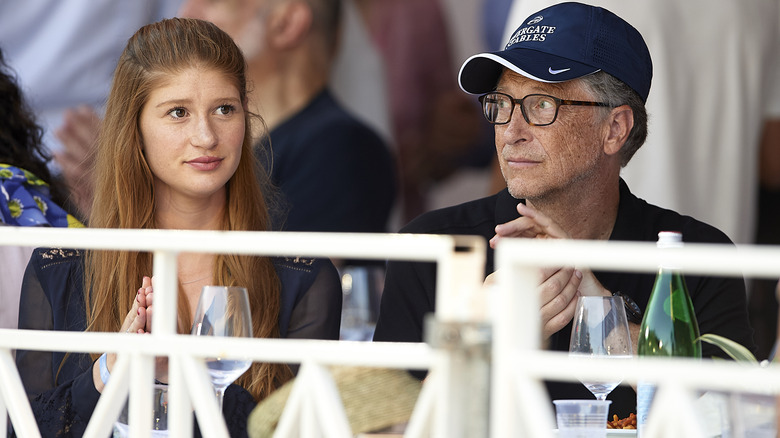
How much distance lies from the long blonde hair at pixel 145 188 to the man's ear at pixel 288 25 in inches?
80.9

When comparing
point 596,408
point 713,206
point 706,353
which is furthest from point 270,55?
point 596,408

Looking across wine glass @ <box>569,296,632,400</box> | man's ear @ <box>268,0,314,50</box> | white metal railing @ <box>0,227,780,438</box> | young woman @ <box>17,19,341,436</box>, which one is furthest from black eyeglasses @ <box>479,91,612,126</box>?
man's ear @ <box>268,0,314,50</box>

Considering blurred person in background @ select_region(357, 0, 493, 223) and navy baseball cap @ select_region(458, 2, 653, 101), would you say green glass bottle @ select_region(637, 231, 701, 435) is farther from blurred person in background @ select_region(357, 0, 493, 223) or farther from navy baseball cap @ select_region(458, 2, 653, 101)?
blurred person in background @ select_region(357, 0, 493, 223)

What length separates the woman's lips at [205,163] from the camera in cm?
213

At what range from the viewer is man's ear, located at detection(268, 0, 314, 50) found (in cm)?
432

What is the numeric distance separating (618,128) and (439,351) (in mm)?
1573

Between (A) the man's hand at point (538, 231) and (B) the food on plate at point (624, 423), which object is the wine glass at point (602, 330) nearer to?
(B) the food on plate at point (624, 423)

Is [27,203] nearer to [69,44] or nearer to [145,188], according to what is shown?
[145,188]

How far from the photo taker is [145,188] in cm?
222

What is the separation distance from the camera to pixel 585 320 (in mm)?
1620

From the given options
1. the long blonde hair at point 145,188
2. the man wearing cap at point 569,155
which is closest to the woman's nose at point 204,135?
the long blonde hair at point 145,188

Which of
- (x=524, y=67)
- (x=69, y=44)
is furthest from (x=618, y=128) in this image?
(x=69, y=44)

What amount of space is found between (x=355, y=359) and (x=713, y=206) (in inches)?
110

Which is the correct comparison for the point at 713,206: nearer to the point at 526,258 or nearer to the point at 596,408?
the point at 596,408
